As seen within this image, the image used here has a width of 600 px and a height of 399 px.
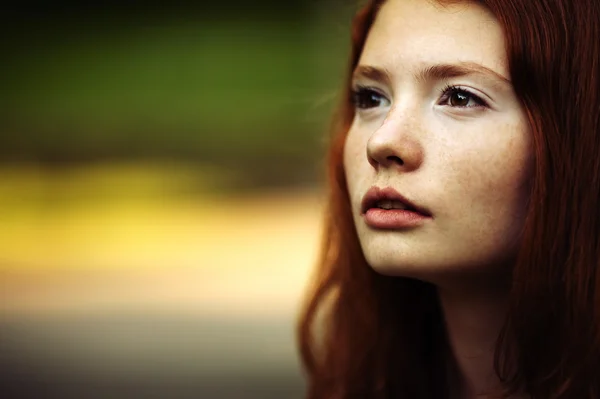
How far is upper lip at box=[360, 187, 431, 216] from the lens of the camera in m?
1.75

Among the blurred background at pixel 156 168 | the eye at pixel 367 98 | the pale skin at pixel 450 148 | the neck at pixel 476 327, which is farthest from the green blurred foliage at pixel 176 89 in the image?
the pale skin at pixel 450 148

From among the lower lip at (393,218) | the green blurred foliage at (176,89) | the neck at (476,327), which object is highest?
the green blurred foliage at (176,89)

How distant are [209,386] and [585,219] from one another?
412cm

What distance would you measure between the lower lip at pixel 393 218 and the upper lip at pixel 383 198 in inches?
0.5

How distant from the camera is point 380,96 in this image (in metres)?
1.96

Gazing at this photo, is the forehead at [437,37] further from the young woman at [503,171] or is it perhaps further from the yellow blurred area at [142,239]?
the yellow blurred area at [142,239]

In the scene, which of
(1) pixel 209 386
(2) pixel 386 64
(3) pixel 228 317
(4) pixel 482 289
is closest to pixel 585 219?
(4) pixel 482 289

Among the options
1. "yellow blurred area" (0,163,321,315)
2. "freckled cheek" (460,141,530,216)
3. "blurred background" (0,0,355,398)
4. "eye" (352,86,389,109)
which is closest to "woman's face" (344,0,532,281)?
"freckled cheek" (460,141,530,216)

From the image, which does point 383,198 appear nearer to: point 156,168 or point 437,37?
point 437,37

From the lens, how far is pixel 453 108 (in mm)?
1773

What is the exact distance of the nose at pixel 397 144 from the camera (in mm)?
1732

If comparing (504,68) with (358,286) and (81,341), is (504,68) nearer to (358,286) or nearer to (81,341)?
(358,286)

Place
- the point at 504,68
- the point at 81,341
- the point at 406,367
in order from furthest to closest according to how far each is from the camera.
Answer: the point at 81,341
the point at 406,367
the point at 504,68

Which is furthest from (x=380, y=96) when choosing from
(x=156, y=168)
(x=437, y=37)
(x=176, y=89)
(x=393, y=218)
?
(x=156, y=168)
